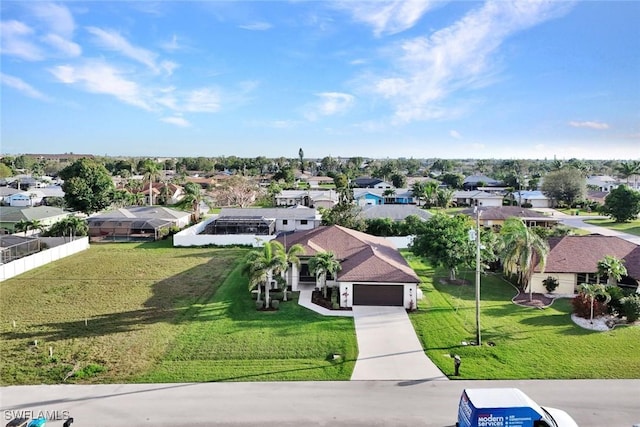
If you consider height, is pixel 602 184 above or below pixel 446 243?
above

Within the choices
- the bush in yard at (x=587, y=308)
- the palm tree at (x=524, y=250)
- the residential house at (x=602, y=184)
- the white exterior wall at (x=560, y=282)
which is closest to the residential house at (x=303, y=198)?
the palm tree at (x=524, y=250)

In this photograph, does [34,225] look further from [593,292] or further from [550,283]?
[593,292]

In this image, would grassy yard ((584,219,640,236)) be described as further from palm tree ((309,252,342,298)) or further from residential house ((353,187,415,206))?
palm tree ((309,252,342,298))

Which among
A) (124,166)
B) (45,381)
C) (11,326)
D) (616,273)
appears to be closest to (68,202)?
(11,326)

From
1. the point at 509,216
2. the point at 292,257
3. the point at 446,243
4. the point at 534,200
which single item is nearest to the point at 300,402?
the point at 292,257

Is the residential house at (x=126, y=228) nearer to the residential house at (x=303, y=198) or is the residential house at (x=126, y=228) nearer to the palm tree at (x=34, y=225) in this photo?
the palm tree at (x=34, y=225)

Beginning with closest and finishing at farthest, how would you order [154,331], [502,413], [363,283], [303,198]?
1. [502,413]
2. [154,331]
3. [363,283]
4. [303,198]

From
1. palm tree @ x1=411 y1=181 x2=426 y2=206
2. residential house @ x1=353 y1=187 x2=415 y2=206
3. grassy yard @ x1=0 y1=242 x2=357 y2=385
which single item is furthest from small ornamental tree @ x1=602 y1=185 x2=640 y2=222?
grassy yard @ x1=0 y1=242 x2=357 y2=385
